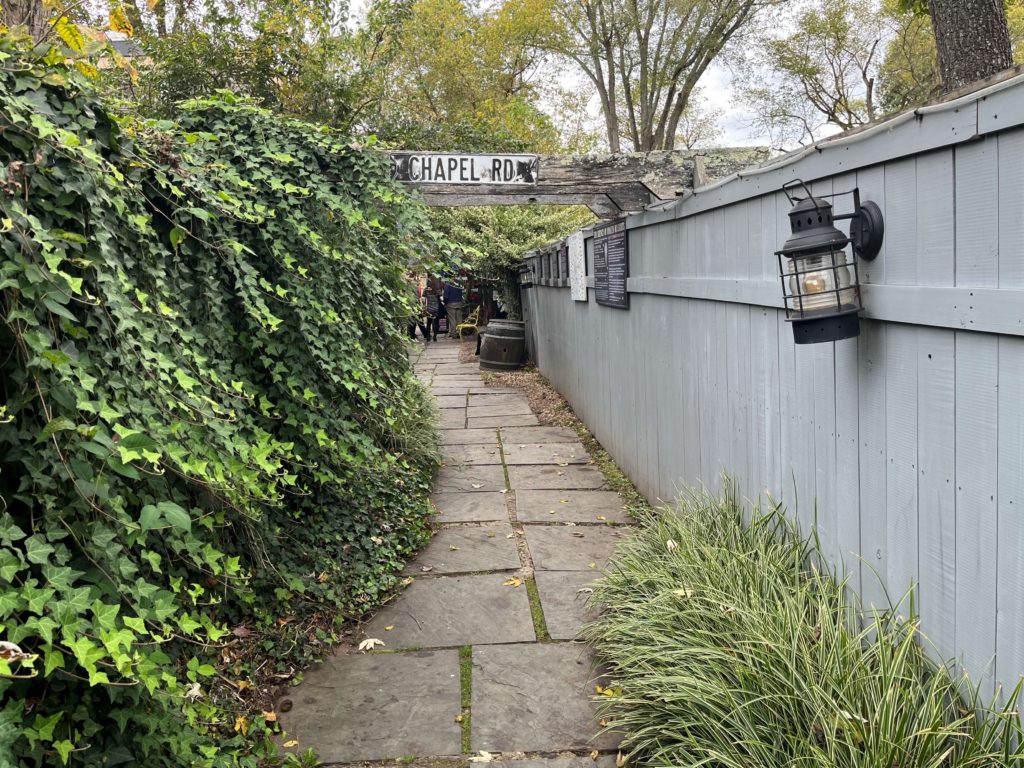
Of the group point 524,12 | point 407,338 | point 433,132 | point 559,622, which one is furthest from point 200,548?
point 524,12

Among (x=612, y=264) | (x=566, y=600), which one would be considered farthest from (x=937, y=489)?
(x=612, y=264)

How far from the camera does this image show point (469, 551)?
4871 mm

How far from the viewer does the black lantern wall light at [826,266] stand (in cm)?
230

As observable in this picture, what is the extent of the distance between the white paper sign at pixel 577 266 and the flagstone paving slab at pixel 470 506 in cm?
276

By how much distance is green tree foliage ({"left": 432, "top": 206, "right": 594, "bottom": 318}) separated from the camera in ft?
50.7

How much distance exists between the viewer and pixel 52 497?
1.98 meters

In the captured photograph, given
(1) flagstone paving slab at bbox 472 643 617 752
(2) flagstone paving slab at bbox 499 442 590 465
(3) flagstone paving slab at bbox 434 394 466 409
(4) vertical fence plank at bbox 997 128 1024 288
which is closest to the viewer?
(4) vertical fence plank at bbox 997 128 1024 288

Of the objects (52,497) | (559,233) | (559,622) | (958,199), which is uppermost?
(559,233)

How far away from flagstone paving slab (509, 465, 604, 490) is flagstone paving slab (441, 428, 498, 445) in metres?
1.16

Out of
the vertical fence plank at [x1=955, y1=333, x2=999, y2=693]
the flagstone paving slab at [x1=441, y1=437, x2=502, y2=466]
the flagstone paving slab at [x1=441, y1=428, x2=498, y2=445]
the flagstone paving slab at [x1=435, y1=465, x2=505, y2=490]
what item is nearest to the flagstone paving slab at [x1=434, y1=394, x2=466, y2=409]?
the flagstone paving slab at [x1=441, y1=428, x2=498, y2=445]

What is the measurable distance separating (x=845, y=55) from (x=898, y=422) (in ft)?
93.3

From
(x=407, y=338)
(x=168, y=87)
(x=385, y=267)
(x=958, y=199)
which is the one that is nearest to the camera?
(x=958, y=199)

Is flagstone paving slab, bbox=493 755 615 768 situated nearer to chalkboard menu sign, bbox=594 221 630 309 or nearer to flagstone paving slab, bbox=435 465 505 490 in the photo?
flagstone paving slab, bbox=435 465 505 490

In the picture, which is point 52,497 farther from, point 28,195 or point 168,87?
point 168,87
